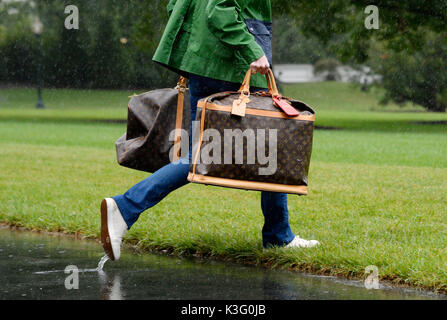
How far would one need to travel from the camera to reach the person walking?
4.08m

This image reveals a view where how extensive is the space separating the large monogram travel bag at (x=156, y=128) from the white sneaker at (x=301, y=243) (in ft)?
3.08

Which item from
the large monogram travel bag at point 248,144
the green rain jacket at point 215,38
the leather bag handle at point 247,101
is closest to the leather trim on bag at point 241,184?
the large monogram travel bag at point 248,144

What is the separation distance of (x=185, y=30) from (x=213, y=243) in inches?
57.8

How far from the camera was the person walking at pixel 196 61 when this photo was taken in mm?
4082

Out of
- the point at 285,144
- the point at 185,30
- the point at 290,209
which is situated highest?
the point at 185,30

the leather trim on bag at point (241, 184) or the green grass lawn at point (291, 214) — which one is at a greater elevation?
the leather trim on bag at point (241, 184)

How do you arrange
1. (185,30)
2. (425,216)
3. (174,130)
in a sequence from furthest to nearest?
(425,216)
(174,130)
(185,30)

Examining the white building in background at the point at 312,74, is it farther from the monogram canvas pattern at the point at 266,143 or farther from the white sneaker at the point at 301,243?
the monogram canvas pattern at the point at 266,143

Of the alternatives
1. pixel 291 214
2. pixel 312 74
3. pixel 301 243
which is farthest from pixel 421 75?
pixel 301 243

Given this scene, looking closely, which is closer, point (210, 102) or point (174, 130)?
point (210, 102)

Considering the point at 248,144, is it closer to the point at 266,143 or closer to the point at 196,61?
the point at 266,143
